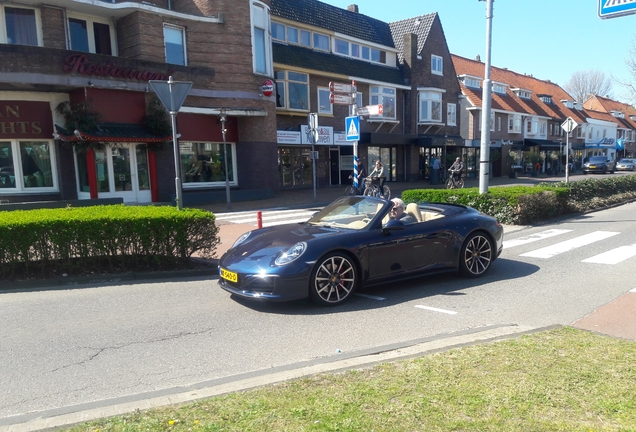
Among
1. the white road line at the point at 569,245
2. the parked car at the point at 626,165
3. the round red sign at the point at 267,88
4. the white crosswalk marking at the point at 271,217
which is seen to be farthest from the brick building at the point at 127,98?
the parked car at the point at 626,165

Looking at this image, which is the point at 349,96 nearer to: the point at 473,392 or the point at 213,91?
the point at 213,91

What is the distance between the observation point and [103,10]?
17.4m

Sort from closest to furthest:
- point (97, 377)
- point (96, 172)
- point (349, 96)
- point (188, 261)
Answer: point (97, 377), point (188, 261), point (349, 96), point (96, 172)

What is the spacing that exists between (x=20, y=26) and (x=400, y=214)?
16.5 m

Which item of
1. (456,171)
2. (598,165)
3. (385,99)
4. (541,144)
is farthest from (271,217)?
(598,165)

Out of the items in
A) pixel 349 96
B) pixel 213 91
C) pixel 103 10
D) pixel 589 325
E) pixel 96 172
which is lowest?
pixel 589 325

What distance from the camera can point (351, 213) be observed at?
22.4 feet

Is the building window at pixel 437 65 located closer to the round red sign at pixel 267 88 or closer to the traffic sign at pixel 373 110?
the round red sign at pixel 267 88

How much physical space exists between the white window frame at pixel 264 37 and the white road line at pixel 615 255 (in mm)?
15402

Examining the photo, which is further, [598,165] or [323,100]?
[598,165]

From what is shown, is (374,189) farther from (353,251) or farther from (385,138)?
(353,251)

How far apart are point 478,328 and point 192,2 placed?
18.9m

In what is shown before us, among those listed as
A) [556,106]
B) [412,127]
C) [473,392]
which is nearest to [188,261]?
[473,392]

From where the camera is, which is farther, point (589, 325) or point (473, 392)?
point (589, 325)
